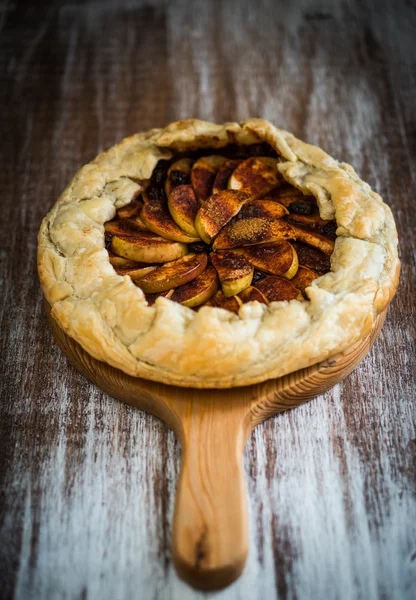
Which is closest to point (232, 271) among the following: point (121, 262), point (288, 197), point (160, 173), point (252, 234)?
point (252, 234)

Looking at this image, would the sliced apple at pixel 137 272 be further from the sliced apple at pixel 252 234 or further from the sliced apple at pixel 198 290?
the sliced apple at pixel 252 234

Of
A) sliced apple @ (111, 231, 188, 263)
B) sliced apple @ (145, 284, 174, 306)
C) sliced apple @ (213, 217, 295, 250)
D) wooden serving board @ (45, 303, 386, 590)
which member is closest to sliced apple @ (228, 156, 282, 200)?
sliced apple @ (213, 217, 295, 250)

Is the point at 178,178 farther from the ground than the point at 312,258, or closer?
farther from the ground

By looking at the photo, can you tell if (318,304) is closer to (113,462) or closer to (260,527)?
(260,527)

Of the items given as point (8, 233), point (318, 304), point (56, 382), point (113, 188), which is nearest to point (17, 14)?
point (8, 233)

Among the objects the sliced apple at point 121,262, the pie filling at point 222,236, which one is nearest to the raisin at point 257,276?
the pie filling at point 222,236

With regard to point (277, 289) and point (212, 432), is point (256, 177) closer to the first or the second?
point (277, 289)
